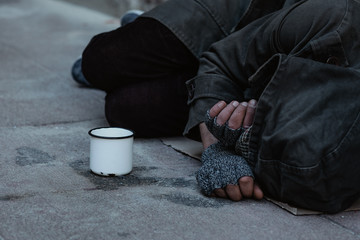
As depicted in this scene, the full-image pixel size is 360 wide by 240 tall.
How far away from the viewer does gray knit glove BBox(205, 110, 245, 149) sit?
225 cm

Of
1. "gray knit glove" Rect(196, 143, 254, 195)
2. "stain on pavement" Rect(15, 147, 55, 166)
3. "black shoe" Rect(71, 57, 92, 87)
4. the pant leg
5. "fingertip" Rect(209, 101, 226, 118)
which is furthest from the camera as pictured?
"black shoe" Rect(71, 57, 92, 87)

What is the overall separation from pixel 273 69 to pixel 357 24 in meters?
0.35

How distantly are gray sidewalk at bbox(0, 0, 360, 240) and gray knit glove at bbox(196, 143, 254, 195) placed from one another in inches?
2.4

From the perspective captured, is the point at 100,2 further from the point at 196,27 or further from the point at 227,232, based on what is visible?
the point at 227,232

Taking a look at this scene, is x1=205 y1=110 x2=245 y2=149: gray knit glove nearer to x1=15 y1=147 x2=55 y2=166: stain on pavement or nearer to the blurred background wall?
x1=15 y1=147 x2=55 y2=166: stain on pavement

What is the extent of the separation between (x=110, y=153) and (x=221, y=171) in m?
0.45

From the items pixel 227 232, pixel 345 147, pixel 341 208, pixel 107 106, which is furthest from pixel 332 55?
pixel 107 106

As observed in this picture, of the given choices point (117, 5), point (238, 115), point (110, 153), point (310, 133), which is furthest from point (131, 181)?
point (117, 5)

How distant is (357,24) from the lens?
225 cm

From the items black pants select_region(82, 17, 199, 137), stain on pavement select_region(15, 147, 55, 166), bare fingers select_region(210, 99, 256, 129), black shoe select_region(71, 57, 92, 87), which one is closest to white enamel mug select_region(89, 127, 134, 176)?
stain on pavement select_region(15, 147, 55, 166)

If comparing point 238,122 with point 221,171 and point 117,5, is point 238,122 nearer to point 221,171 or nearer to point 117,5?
point 221,171

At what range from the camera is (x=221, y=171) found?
2188mm

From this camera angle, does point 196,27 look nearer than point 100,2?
Yes

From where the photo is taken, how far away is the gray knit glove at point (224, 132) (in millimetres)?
2254
